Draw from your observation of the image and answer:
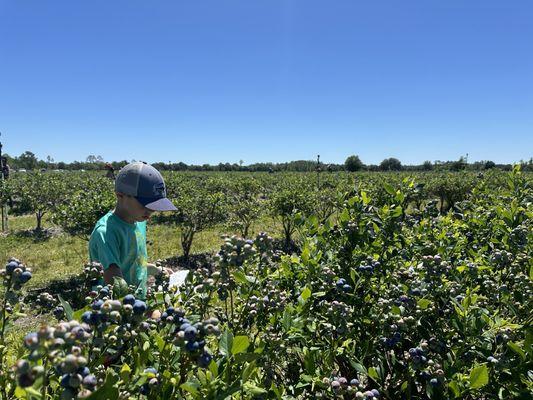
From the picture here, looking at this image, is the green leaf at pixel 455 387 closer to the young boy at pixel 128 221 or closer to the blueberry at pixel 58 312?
the blueberry at pixel 58 312

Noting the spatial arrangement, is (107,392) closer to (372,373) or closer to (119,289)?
(119,289)

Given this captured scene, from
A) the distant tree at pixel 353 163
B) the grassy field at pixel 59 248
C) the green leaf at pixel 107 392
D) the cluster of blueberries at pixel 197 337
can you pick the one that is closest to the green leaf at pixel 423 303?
the cluster of blueberries at pixel 197 337

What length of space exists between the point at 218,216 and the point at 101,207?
3690mm

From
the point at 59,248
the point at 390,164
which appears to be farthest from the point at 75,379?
the point at 390,164

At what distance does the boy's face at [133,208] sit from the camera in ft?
8.36

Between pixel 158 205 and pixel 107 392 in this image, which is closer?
pixel 107 392

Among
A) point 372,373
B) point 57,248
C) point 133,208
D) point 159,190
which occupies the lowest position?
point 57,248

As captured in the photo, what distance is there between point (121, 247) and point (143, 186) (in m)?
0.47

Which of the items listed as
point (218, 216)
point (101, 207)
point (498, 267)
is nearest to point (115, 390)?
point (498, 267)

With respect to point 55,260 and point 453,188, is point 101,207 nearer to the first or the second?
point 55,260

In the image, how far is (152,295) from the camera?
1761 millimetres

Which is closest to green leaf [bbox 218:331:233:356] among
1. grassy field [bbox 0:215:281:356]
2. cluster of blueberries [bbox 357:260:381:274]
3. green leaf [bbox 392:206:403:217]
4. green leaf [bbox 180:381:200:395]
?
green leaf [bbox 180:381:200:395]

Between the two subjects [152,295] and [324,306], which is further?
[324,306]

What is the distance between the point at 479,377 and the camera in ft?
4.63
